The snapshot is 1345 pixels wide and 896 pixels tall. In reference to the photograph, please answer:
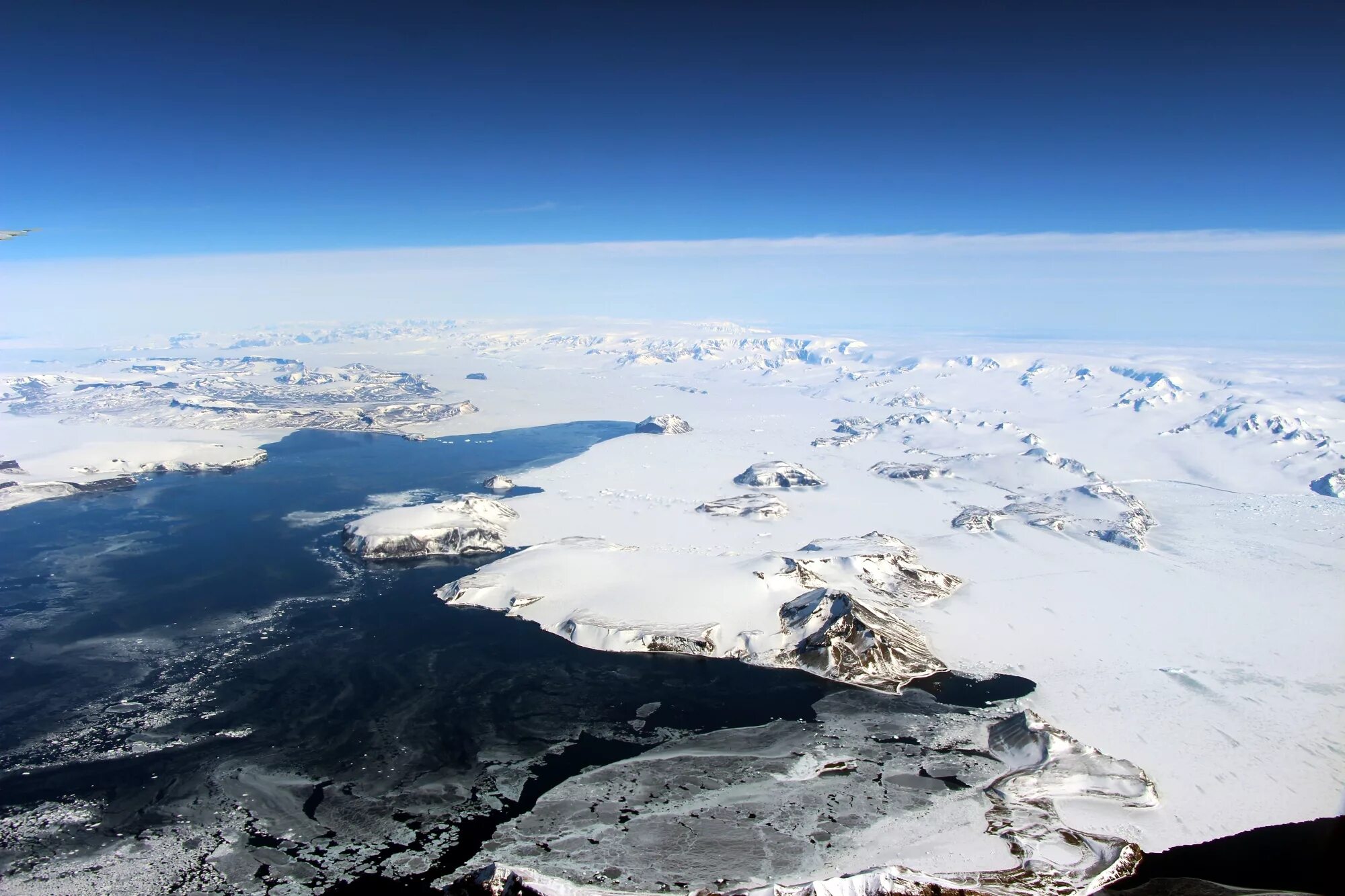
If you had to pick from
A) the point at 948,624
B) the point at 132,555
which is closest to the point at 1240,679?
the point at 948,624

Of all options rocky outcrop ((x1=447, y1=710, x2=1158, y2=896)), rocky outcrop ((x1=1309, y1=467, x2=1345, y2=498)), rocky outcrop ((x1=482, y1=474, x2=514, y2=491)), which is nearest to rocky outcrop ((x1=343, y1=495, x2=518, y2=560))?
rocky outcrop ((x1=482, y1=474, x2=514, y2=491))

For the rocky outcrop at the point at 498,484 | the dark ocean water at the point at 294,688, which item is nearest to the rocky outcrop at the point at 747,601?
the dark ocean water at the point at 294,688

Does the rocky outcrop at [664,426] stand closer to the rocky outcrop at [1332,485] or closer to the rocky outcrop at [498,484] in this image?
the rocky outcrop at [498,484]

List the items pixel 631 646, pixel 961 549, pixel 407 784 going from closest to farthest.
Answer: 1. pixel 407 784
2. pixel 631 646
3. pixel 961 549

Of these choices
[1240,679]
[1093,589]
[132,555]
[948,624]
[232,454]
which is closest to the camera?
[1240,679]

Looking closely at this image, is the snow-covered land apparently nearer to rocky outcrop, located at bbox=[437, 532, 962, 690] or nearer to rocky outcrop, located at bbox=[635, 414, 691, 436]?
rocky outcrop, located at bbox=[635, 414, 691, 436]

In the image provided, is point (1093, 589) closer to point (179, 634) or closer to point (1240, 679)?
point (1240, 679)

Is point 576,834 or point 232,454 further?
point 232,454

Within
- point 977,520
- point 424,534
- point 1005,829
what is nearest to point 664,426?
point 977,520
